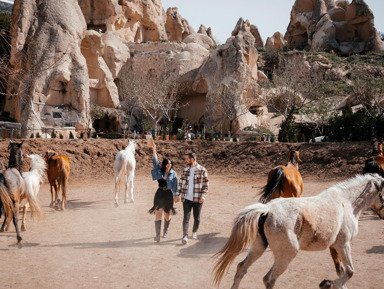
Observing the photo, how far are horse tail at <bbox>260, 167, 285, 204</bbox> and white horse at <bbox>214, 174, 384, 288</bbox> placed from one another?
5.60ft

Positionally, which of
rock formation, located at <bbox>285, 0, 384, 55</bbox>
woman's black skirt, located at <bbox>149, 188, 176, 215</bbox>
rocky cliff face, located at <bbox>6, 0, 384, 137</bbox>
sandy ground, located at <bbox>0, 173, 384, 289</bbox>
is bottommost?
sandy ground, located at <bbox>0, 173, 384, 289</bbox>

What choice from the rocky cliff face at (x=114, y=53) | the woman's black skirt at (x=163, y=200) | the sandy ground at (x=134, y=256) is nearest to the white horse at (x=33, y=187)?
the sandy ground at (x=134, y=256)

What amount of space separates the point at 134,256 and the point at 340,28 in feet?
195

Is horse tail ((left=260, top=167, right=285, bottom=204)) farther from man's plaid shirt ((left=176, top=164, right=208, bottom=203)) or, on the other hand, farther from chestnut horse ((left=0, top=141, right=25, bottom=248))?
chestnut horse ((left=0, top=141, right=25, bottom=248))

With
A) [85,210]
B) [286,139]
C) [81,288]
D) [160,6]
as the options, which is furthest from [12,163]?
[160,6]

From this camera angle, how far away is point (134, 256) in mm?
6348

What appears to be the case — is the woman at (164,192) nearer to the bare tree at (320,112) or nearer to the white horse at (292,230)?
the white horse at (292,230)

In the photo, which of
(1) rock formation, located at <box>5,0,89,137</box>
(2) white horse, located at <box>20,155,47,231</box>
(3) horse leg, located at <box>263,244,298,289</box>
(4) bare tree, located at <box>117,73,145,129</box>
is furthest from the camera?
(4) bare tree, located at <box>117,73,145,129</box>

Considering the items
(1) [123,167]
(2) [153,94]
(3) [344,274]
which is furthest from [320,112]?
(3) [344,274]

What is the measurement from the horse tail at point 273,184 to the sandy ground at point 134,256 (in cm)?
112

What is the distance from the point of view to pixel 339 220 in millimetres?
4684

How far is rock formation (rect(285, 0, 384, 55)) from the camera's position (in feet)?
175

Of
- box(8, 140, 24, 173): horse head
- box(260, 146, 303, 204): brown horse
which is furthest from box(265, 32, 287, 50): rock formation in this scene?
box(8, 140, 24, 173): horse head

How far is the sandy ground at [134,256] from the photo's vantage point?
17.1ft
